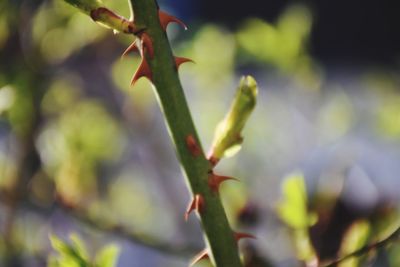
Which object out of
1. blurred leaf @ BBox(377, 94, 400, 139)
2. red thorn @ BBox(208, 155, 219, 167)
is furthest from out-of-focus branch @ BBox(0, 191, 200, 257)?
blurred leaf @ BBox(377, 94, 400, 139)

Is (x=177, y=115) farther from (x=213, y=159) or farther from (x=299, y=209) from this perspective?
(x=299, y=209)

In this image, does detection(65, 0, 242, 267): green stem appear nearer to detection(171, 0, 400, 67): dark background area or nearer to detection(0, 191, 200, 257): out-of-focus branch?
detection(0, 191, 200, 257): out-of-focus branch

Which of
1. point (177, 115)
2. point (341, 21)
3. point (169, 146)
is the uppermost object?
point (177, 115)

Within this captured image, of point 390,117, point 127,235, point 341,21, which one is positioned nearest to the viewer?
point 127,235

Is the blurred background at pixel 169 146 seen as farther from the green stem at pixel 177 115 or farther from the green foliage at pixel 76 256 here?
the green stem at pixel 177 115

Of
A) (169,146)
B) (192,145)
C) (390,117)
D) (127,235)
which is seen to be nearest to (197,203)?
(192,145)

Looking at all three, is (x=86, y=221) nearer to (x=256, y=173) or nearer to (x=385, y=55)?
(x=256, y=173)

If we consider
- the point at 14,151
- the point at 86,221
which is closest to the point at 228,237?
the point at 86,221
